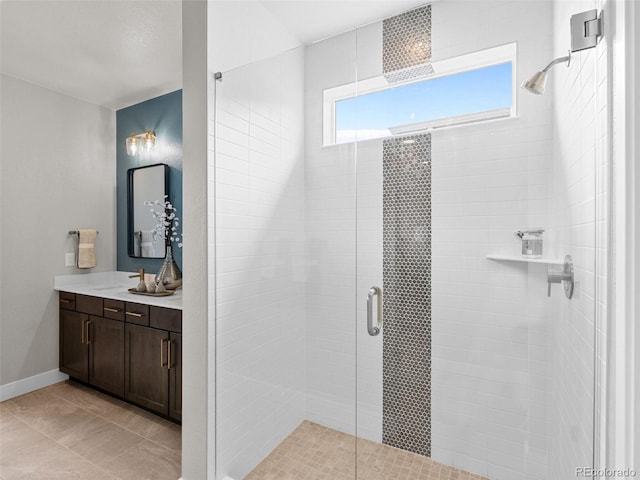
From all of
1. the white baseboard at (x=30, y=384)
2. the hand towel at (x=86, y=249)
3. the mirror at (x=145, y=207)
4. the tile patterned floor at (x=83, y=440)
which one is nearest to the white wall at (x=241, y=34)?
the mirror at (x=145, y=207)

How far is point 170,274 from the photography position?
2980mm

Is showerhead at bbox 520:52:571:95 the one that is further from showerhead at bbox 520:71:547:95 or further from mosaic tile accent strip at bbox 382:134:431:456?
mosaic tile accent strip at bbox 382:134:431:456

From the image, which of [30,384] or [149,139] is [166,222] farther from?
[30,384]

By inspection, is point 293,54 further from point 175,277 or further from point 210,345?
point 175,277

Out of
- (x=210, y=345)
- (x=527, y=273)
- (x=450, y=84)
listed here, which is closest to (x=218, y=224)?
(x=210, y=345)

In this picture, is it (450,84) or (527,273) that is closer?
(527,273)

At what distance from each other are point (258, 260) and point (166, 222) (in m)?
1.75

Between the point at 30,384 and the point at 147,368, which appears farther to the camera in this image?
the point at 30,384

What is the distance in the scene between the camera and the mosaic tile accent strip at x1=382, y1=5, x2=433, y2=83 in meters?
1.57

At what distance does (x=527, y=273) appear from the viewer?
4.32 ft

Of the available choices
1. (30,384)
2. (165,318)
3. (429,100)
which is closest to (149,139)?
(165,318)

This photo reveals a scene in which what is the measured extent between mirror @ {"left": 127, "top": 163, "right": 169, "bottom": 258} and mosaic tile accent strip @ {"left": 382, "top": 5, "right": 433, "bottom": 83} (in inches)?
93.4

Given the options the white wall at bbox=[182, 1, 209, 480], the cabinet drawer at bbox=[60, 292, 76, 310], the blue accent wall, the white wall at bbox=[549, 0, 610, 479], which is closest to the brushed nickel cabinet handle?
the white wall at bbox=[182, 1, 209, 480]

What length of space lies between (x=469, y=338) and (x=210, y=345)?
122cm
